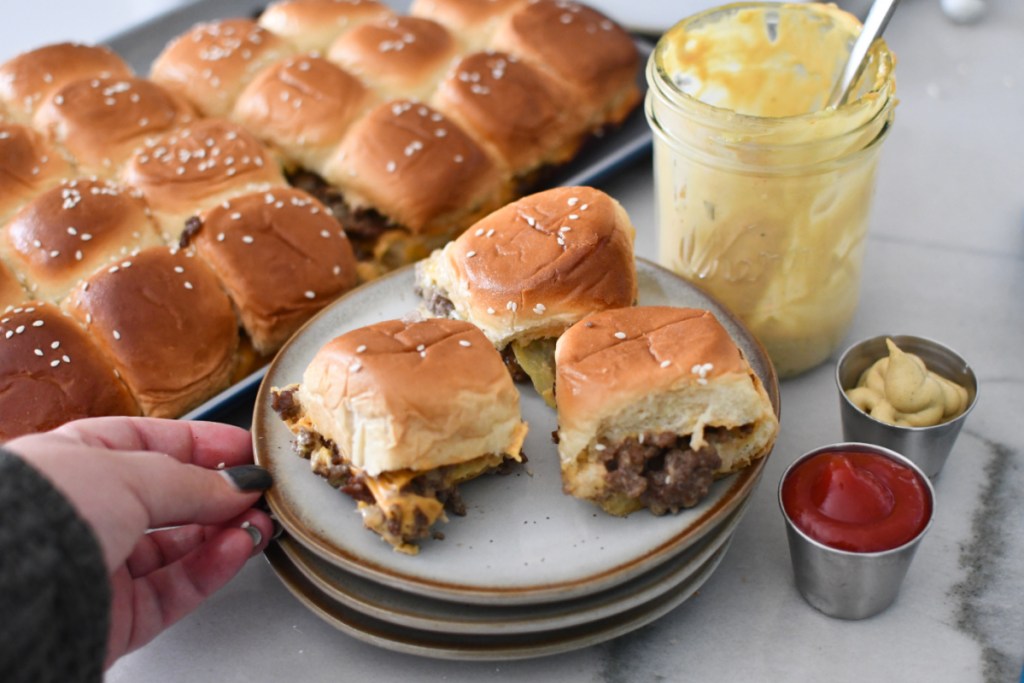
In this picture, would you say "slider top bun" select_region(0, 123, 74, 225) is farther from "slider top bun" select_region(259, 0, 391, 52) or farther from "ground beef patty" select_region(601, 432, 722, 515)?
"ground beef patty" select_region(601, 432, 722, 515)

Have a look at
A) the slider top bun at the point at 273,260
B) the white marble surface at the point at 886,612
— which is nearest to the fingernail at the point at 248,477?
the white marble surface at the point at 886,612

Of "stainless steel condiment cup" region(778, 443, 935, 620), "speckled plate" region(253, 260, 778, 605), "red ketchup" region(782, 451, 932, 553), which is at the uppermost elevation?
"speckled plate" region(253, 260, 778, 605)

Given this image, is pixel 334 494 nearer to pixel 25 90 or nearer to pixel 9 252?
pixel 9 252

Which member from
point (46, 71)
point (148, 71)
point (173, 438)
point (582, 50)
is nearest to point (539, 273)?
point (173, 438)

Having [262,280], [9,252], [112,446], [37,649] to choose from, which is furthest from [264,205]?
[37,649]

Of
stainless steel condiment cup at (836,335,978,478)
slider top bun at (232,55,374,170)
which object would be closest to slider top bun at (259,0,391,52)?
slider top bun at (232,55,374,170)

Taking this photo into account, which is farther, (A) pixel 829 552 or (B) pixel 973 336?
(B) pixel 973 336
